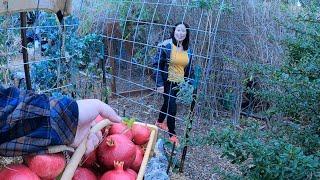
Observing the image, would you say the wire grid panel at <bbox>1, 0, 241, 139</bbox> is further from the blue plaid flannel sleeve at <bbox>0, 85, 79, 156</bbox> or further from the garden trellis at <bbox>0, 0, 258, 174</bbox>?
the blue plaid flannel sleeve at <bbox>0, 85, 79, 156</bbox>

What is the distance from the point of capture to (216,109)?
216 inches

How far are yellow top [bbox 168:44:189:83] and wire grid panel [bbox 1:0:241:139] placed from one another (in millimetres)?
146

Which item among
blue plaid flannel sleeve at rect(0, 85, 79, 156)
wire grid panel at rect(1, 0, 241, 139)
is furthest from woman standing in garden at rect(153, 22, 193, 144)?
blue plaid flannel sleeve at rect(0, 85, 79, 156)

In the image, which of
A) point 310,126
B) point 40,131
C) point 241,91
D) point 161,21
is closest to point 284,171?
point 310,126

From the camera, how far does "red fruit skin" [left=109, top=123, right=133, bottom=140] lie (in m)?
1.50

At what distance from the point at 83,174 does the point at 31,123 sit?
260 mm

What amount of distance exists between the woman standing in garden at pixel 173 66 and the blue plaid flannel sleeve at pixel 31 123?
3249 millimetres

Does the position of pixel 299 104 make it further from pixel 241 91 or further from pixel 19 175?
pixel 241 91

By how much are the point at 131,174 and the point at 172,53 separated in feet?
10.8

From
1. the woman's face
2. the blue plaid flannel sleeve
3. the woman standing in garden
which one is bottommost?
the woman standing in garden

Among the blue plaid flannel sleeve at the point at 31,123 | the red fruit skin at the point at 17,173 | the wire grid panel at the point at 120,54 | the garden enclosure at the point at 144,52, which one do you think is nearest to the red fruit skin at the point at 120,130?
the blue plaid flannel sleeve at the point at 31,123

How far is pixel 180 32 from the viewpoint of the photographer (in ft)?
14.5

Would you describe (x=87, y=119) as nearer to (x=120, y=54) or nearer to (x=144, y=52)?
(x=120, y=54)

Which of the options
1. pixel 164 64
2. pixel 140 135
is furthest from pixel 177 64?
pixel 140 135
